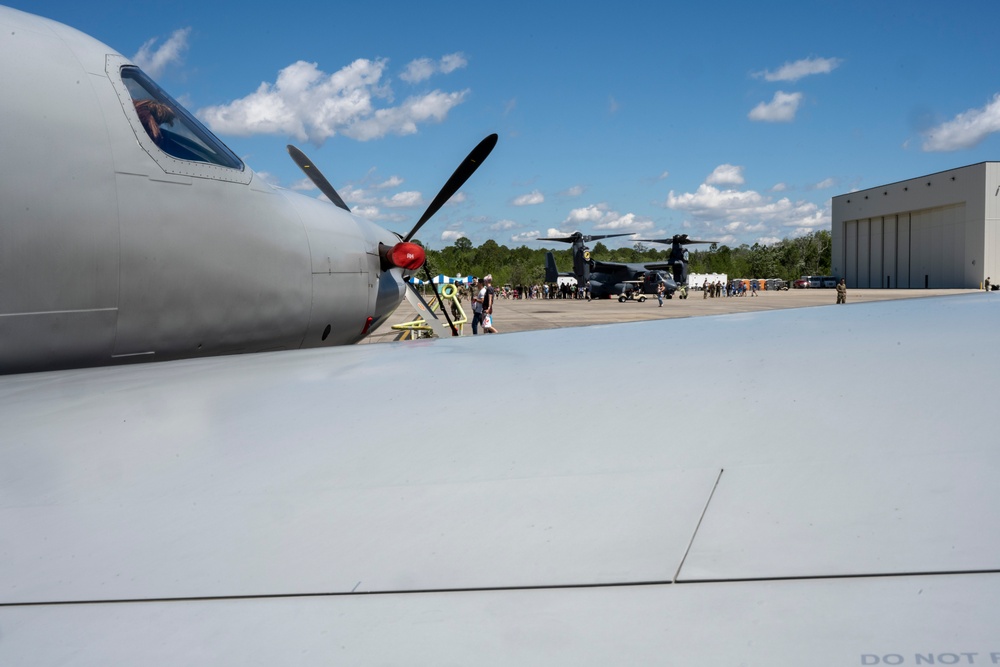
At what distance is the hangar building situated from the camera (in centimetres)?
6888

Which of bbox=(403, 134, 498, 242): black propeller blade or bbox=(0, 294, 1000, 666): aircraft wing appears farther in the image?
bbox=(403, 134, 498, 242): black propeller blade

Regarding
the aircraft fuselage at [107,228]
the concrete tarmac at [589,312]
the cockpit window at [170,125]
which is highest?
the cockpit window at [170,125]

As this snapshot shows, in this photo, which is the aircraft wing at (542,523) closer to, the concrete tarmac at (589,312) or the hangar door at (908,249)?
the concrete tarmac at (589,312)

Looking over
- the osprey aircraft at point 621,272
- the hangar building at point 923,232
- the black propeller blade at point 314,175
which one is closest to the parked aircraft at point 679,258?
the osprey aircraft at point 621,272

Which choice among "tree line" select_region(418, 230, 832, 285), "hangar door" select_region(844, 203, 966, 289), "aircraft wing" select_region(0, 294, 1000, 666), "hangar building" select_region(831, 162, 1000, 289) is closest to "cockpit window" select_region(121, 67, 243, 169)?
"aircraft wing" select_region(0, 294, 1000, 666)

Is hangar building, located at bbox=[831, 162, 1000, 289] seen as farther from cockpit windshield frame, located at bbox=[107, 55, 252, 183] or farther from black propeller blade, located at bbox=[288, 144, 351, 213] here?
cockpit windshield frame, located at bbox=[107, 55, 252, 183]

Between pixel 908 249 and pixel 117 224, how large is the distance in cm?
9105

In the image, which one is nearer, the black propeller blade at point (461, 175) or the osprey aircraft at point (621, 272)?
the black propeller blade at point (461, 175)

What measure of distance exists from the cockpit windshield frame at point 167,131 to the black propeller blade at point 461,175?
12.9 feet

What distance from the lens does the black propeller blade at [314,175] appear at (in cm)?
1088

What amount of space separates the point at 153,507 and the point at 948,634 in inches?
62.7

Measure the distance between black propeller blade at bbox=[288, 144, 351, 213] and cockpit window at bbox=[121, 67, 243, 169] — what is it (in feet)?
19.1

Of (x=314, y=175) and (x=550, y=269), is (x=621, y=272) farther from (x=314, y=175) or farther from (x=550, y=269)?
(x=314, y=175)

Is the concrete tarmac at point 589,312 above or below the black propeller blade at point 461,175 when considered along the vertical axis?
below
